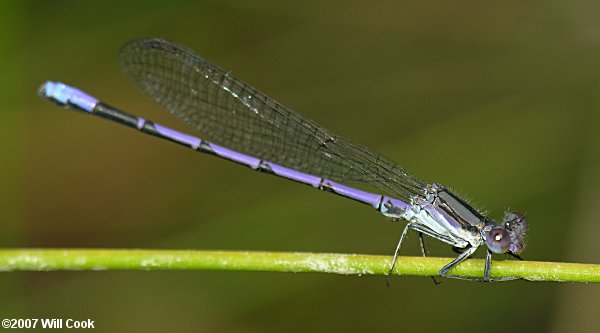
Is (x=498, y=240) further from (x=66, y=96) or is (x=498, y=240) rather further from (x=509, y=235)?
(x=66, y=96)

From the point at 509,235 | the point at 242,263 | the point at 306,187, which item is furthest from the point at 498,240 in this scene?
the point at 306,187

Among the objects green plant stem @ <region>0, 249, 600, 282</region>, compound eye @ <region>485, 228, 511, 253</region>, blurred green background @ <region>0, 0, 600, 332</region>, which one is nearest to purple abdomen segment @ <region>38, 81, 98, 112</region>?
blurred green background @ <region>0, 0, 600, 332</region>

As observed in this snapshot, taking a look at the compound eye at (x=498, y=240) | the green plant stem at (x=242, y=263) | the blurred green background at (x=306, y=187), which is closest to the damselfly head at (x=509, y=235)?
the compound eye at (x=498, y=240)

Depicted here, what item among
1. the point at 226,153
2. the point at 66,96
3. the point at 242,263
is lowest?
the point at 242,263

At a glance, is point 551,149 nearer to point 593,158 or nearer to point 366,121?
point 593,158

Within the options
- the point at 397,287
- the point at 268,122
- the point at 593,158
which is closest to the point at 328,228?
the point at 397,287

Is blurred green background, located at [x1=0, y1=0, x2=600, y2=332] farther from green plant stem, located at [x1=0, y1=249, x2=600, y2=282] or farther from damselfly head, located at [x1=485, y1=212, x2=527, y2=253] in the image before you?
green plant stem, located at [x1=0, y1=249, x2=600, y2=282]
